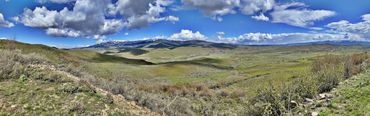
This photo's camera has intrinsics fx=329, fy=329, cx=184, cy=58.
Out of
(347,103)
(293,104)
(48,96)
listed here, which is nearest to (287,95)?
(293,104)

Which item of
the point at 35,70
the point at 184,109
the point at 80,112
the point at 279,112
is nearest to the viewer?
the point at 80,112

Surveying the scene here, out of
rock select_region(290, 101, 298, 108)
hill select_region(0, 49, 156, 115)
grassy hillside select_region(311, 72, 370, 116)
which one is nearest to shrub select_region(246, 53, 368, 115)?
rock select_region(290, 101, 298, 108)

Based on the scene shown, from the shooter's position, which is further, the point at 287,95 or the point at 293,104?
the point at 287,95

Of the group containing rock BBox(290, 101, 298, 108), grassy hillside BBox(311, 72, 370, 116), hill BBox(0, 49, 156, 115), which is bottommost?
rock BBox(290, 101, 298, 108)

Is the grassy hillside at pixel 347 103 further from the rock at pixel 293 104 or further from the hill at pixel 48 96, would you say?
the hill at pixel 48 96

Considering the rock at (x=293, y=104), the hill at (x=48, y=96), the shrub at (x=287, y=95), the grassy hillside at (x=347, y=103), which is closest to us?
the grassy hillside at (x=347, y=103)

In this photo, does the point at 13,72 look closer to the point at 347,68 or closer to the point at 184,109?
the point at 184,109

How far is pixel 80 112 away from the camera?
10.8 metres

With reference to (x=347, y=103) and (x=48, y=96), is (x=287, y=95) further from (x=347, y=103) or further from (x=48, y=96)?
(x=48, y=96)

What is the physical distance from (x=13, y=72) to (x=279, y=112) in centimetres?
1084

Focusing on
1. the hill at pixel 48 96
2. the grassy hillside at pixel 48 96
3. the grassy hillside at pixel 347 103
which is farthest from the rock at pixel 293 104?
the grassy hillside at pixel 48 96

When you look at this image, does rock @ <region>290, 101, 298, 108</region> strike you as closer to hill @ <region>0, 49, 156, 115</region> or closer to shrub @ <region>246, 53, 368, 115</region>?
shrub @ <region>246, 53, 368, 115</region>

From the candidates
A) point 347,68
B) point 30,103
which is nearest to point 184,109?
point 30,103

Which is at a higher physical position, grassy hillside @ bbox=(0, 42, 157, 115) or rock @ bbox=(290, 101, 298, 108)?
grassy hillside @ bbox=(0, 42, 157, 115)
